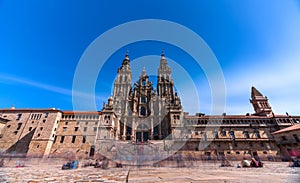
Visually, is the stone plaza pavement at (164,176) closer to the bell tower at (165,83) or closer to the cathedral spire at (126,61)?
the bell tower at (165,83)

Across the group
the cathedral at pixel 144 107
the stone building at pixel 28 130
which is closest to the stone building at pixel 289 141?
the cathedral at pixel 144 107

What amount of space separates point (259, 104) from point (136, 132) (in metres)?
39.6

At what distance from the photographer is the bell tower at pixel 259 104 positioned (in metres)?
39.6

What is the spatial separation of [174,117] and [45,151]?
3022cm

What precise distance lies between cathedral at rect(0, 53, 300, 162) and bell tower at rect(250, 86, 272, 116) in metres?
1.26

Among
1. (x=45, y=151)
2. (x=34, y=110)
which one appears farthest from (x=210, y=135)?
(x=34, y=110)

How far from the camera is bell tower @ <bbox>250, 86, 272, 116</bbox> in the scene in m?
39.6

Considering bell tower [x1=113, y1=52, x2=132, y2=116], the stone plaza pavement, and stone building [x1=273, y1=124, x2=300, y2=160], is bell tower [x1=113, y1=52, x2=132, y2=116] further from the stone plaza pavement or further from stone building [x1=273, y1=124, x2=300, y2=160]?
stone building [x1=273, y1=124, x2=300, y2=160]

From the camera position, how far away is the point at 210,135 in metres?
31.7

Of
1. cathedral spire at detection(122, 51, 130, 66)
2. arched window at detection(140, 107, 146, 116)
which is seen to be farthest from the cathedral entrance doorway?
cathedral spire at detection(122, 51, 130, 66)

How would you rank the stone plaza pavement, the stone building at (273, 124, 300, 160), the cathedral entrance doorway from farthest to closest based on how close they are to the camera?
1. the cathedral entrance doorway
2. the stone building at (273, 124, 300, 160)
3. the stone plaza pavement

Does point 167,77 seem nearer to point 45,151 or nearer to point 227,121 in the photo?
point 227,121

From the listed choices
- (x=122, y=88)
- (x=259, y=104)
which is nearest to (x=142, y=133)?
(x=122, y=88)

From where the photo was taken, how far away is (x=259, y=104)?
41844 millimetres
